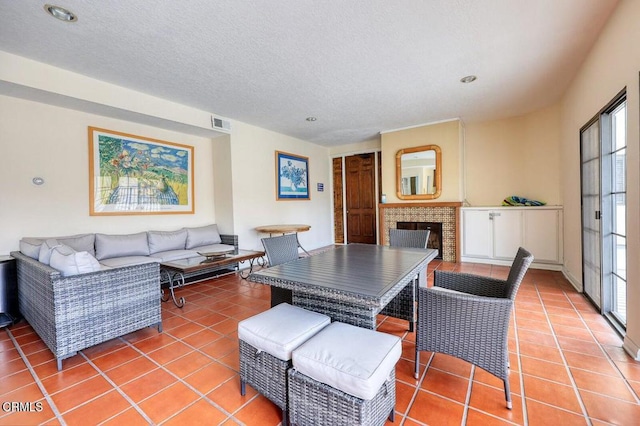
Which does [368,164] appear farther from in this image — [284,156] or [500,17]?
[500,17]

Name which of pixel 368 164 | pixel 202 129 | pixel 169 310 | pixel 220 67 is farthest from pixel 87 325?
pixel 368 164

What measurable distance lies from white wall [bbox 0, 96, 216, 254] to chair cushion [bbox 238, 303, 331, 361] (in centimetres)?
333

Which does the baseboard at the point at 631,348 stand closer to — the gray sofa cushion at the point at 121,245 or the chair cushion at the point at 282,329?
the chair cushion at the point at 282,329

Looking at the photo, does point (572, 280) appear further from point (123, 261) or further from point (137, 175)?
point (137, 175)

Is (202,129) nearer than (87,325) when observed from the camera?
No

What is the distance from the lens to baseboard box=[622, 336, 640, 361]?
187 centimetres

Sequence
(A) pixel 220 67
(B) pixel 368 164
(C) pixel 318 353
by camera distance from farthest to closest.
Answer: (B) pixel 368 164, (A) pixel 220 67, (C) pixel 318 353

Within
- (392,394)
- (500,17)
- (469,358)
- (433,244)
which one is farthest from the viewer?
(433,244)

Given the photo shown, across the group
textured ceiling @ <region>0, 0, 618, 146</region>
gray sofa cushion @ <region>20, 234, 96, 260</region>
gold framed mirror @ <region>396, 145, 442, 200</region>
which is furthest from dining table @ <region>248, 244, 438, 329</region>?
gold framed mirror @ <region>396, 145, 442, 200</region>

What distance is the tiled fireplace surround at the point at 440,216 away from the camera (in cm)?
494

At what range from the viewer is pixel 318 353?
124cm

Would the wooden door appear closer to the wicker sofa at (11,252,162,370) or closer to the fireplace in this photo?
the fireplace

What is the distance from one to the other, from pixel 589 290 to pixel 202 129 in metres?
5.49

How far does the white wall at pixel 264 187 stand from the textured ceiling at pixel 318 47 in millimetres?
1069
